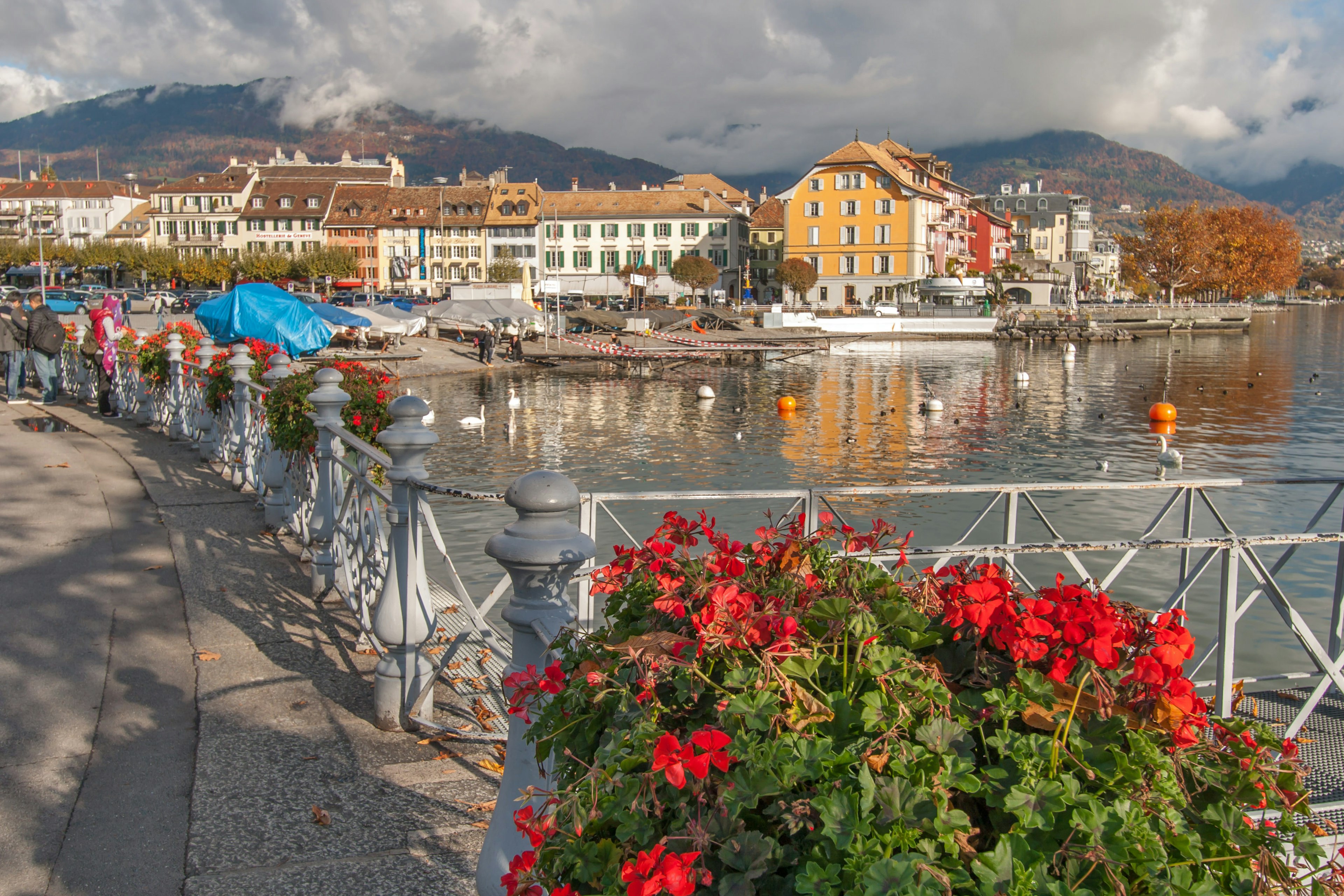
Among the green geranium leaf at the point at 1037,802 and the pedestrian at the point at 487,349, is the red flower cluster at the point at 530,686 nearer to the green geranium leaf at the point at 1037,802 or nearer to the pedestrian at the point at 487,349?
the green geranium leaf at the point at 1037,802

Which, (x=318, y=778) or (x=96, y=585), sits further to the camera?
(x=96, y=585)

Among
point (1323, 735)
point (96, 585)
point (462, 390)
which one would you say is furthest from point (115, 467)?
point (462, 390)

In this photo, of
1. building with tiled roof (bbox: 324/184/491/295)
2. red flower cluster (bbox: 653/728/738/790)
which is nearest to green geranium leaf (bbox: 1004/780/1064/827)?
red flower cluster (bbox: 653/728/738/790)

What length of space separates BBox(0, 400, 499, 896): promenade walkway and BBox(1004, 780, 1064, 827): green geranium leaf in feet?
Result: 7.68

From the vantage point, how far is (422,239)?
98562 mm

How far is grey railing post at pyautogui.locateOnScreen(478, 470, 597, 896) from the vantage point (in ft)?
9.21

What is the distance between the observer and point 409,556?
471cm

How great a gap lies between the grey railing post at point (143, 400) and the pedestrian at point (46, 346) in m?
3.12

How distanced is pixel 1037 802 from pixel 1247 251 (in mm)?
132090

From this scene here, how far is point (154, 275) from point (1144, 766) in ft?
350

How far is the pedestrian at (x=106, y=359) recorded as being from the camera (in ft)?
51.4

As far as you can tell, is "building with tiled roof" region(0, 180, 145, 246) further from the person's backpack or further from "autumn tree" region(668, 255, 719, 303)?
the person's backpack

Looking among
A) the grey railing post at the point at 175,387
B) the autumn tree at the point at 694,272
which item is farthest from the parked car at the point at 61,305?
the autumn tree at the point at 694,272

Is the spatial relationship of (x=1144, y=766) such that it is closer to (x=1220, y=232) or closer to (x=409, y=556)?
(x=409, y=556)
